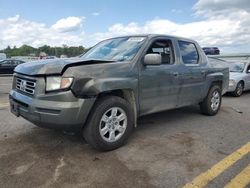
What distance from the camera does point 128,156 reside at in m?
4.01

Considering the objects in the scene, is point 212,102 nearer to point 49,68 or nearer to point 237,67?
point 49,68

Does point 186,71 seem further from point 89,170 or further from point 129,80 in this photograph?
point 89,170

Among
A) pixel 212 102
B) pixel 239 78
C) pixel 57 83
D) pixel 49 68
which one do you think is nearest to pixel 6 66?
pixel 239 78

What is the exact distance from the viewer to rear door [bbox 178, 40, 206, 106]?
5.59 metres

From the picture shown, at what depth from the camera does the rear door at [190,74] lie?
559cm

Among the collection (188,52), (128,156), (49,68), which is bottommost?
(128,156)

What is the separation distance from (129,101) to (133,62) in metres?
0.64

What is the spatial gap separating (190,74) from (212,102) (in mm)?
1371

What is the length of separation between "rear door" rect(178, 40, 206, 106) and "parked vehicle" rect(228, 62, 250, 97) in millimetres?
4566

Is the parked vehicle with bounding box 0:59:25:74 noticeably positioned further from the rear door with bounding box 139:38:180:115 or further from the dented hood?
the dented hood

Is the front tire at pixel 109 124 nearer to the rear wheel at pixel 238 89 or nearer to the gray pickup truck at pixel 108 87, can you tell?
the gray pickup truck at pixel 108 87

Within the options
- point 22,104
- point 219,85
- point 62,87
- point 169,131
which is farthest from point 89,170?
point 219,85

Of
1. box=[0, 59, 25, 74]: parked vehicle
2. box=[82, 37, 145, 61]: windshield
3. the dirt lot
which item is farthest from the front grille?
box=[0, 59, 25, 74]: parked vehicle

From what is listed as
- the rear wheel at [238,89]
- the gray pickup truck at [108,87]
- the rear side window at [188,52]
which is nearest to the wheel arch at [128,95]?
the gray pickup truck at [108,87]
